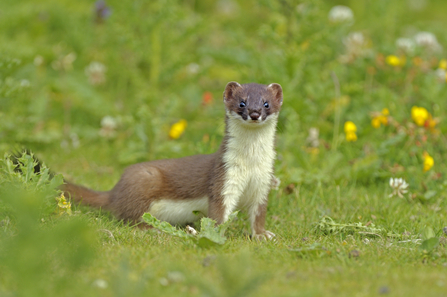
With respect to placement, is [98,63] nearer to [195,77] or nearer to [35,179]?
[195,77]

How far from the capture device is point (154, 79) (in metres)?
7.92

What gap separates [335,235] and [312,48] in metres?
3.47

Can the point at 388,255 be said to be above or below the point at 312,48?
below

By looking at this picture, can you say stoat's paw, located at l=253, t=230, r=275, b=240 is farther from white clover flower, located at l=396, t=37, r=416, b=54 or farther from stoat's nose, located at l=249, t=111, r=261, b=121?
white clover flower, located at l=396, t=37, r=416, b=54

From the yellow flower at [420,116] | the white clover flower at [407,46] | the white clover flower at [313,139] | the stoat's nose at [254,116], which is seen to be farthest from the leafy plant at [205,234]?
the white clover flower at [407,46]

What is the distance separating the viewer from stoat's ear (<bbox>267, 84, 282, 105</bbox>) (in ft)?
16.9

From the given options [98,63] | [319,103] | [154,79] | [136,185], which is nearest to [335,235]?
[136,185]

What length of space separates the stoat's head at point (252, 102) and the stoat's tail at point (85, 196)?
1.53m

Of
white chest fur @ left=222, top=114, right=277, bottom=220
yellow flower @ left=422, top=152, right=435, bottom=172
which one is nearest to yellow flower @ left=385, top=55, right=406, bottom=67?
yellow flower @ left=422, top=152, right=435, bottom=172

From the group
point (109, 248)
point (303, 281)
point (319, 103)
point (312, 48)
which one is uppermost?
point (312, 48)

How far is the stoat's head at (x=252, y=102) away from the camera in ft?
15.6

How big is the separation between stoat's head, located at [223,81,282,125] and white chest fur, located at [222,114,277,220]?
6 cm

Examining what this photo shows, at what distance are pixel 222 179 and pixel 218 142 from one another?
1.98m

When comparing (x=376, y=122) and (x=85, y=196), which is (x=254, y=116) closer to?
(x=85, y=196)
